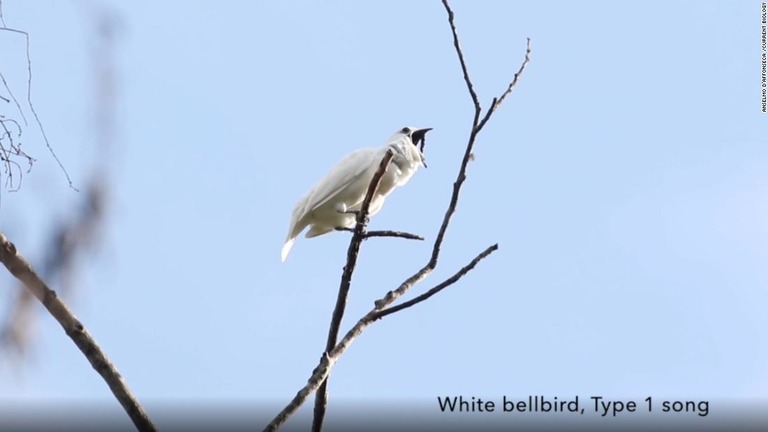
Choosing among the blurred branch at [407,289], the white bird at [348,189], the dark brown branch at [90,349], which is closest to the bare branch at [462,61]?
the blurred branch at [407,289]

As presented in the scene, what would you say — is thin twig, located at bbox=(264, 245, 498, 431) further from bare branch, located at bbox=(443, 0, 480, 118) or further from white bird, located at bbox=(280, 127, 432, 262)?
white bird, located at bbox=(280, 127, 432, 262)

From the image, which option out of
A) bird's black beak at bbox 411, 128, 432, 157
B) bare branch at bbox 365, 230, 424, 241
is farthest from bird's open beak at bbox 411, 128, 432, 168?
bare branch at bbox 365, 230, 424, 241

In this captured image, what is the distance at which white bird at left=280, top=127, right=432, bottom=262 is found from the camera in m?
5.36

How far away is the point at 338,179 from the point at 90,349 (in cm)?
273

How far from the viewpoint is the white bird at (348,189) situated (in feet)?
17.6

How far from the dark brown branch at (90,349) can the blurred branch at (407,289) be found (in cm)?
38

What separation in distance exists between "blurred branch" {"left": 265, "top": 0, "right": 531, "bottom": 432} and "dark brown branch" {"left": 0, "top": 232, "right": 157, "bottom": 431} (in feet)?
1.24

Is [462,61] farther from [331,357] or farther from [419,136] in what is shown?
[419,136]

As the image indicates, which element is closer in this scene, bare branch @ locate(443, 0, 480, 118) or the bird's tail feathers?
bare branch @ locate(443, 0, 480, 118)

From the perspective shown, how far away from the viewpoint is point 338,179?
→ 543 cm

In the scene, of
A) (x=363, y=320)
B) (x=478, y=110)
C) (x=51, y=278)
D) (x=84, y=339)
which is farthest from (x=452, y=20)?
(x=51, y=278)

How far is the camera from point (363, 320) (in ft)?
11.5

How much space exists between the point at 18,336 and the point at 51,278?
0.10m

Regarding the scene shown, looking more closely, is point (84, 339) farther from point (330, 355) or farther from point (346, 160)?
point (346, 160)
